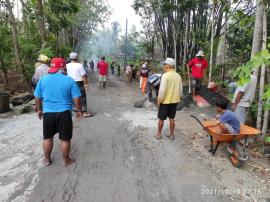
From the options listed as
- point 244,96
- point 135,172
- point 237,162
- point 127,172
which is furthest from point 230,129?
point 127,172

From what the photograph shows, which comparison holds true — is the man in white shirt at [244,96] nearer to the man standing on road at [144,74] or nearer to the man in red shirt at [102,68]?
the man standing on road at [144,74]

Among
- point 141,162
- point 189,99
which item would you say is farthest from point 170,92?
point 189,99

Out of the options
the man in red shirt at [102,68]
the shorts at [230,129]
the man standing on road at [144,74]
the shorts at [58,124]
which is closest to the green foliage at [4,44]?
the man in red shirt at [102,68]

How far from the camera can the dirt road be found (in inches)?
162

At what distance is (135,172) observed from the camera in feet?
15.6

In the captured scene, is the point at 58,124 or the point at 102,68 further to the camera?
the point at 102,68

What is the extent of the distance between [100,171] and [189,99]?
241 inches

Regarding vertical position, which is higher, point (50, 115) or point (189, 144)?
point (50, 115)

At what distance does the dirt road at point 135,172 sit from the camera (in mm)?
4109

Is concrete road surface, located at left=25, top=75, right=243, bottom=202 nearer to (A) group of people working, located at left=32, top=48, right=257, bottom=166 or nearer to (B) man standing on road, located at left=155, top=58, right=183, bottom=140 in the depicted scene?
(A) group of people working, located at left=32, top=48, right=257, bottom=166

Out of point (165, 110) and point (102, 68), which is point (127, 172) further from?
point (102, 68)

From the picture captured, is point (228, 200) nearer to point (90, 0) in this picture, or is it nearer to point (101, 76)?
point (101, 76)

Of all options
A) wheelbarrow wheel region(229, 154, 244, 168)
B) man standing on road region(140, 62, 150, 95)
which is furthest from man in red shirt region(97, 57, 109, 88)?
wheelbarrow wheel region(229, 154, 244, 168)

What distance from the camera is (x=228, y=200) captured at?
4105 mm
